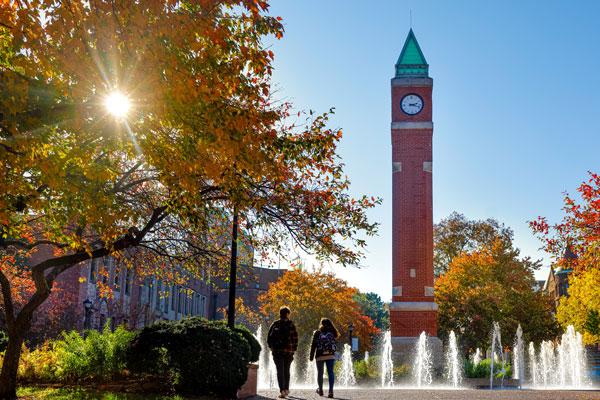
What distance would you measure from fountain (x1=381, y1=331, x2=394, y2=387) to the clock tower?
419 mm

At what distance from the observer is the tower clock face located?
1375 inches

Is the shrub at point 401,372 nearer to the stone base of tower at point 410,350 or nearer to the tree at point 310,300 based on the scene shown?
the stone base of tower at point 410,350

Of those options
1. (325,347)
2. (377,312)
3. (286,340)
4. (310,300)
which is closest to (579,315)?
(310,300)

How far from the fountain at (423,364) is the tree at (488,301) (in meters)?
9.60

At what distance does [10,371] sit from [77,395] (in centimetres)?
142

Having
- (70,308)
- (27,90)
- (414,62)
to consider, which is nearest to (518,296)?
(414,62)

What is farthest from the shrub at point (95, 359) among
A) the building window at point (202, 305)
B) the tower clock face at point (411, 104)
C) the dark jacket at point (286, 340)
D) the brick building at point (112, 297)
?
the building window at point (202, 305)

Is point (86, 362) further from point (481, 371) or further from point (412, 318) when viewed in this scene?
point (412, 318)

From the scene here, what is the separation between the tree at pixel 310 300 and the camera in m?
42.1

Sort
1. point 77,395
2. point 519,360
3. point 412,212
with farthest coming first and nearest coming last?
point 412,212 < point 519,360 < point 77,395

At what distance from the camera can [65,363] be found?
1353cm

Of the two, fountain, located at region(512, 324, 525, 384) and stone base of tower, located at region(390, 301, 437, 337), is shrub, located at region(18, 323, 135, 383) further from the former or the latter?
stone base of tower, located at region(390, 301, 437, 337)

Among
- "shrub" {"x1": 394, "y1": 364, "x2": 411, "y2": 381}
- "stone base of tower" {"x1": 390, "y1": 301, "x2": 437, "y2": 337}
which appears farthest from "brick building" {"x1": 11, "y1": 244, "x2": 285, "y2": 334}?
"shrub" {"x1": 394, "y1": 364, "x2": 411, "y2": 381}

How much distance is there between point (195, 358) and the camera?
12.3 m
